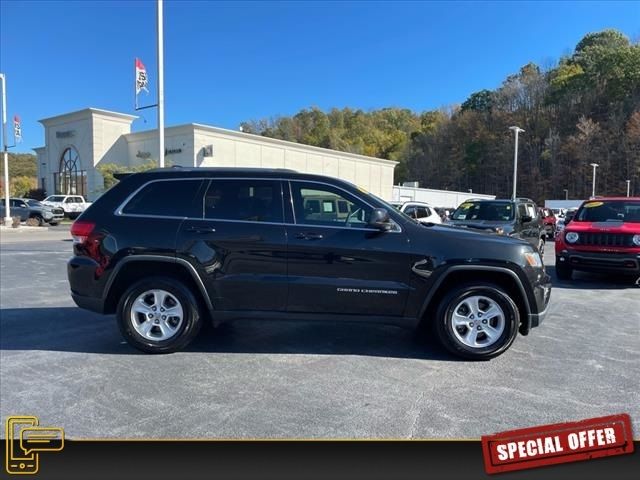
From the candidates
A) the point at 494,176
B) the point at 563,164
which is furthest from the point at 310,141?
the point at 563,164

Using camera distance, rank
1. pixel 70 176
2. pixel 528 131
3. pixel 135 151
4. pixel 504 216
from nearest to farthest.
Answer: pixel 504 216, pixel 135 151, pixel 70 176, pixel 528 131

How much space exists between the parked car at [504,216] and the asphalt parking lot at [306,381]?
5003 millimetres

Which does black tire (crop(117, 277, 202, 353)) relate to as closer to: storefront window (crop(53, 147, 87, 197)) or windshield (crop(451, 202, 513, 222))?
windshield (crop(451, 202, 513, 222))

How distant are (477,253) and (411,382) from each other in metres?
1.38

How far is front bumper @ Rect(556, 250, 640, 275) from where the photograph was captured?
324 inches

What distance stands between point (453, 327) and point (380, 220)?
128 centimetres

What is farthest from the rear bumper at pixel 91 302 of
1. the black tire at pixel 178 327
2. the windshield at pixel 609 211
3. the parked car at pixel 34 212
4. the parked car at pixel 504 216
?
the parked car at pixel 34 212

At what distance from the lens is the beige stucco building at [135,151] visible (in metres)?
33.0

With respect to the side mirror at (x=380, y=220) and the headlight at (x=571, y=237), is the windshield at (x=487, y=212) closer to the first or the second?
the headlight at (x=571, y=237)

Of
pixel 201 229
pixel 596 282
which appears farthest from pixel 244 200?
pixel 596 282

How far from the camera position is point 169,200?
4.59 metres

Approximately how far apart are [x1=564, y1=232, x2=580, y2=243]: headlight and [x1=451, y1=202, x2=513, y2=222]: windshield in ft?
6.99

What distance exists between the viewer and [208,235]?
4.41 meters

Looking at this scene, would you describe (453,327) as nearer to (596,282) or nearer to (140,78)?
(596,282)
